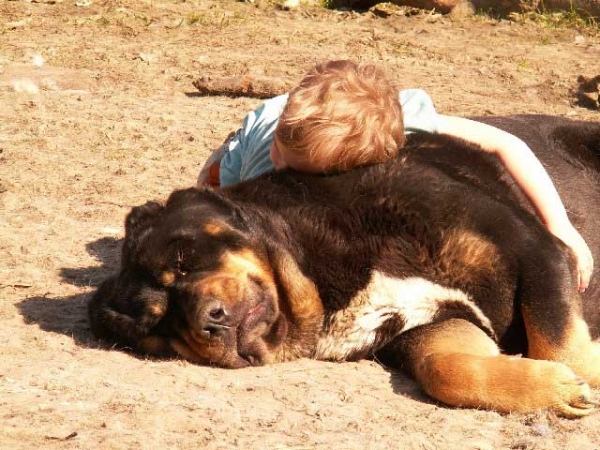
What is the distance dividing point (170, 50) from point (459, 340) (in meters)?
7.36

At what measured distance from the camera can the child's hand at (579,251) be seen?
4.96m

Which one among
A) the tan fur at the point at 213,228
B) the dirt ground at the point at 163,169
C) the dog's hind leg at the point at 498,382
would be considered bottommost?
the dirt ground at the point at 163,169

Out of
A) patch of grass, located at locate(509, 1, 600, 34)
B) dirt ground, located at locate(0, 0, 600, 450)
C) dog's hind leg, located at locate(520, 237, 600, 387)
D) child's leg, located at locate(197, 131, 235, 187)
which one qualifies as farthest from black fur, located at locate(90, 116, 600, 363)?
patch of grass, located at locate(509, 1, 600, 34)

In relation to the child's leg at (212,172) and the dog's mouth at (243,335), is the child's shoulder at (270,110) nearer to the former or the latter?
the child's leg at (212,172)

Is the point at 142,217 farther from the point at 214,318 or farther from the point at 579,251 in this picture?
the point at 579,251

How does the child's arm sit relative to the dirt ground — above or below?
above

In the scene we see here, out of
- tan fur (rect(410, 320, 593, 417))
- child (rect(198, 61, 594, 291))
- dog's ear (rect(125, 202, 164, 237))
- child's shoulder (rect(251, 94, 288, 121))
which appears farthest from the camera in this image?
child's shoulder (rect(251, 94, 288, 121))

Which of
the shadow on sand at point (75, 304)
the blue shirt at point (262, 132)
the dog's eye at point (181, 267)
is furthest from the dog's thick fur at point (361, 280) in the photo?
the blue shirt at point (262, 132)

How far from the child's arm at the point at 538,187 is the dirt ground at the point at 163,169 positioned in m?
1.07

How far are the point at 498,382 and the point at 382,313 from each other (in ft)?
2.25

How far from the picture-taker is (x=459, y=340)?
14.7ft

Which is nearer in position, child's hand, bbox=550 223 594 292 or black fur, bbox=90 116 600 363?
black fur, bbox=90 116 600 363

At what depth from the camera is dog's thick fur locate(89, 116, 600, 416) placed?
4.41 meters

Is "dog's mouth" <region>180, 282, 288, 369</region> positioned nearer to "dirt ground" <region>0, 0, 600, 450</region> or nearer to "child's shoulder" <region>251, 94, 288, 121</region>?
"dirt ground" <region>0, 0, 600, 450</region>
